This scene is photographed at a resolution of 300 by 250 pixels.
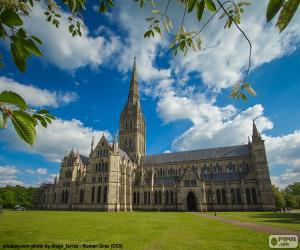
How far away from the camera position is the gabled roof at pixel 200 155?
57875mm

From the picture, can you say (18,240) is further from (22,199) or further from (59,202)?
(22,199)

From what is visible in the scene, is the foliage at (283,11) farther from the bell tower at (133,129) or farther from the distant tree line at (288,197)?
the distant tree line at (288,197)

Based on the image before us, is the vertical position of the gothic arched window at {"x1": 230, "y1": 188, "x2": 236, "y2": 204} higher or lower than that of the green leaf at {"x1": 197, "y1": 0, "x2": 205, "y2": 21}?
lower

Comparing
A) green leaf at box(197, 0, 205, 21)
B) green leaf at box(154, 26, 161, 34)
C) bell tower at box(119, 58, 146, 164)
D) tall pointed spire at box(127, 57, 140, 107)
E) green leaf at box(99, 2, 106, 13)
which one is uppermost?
tall pointed spire at box(127, 57, 140, 107)

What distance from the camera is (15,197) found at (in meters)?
73.8

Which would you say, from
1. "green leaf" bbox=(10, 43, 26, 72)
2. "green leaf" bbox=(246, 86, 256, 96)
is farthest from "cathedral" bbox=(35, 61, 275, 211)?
"green leaf" bbox=(10, 43, 26, 72)

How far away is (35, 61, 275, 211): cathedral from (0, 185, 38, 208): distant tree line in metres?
13.0

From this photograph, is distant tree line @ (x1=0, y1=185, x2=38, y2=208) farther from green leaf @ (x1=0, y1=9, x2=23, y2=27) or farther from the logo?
green leaf @ (x1=0, y1=9, x2=23, y2=27)

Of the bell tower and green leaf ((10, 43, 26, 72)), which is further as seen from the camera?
the bell tower

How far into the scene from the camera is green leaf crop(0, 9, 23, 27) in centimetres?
136

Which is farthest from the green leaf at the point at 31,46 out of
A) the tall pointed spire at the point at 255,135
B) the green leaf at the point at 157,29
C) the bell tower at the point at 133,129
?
the bell tower at the point at 133,129

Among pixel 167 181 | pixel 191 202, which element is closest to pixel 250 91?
pixel 191 202

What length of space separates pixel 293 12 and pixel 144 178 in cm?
5953

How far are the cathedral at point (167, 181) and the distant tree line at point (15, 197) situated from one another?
1299 centimetres
